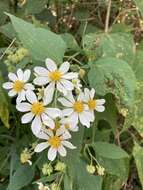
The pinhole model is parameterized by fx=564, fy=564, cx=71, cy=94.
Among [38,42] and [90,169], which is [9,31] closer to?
[38,42]

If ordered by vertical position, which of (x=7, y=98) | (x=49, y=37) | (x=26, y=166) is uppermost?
(x=49, y=37)

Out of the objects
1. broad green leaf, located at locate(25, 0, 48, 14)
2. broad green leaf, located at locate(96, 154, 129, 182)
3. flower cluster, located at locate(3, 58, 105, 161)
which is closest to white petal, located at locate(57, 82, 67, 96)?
flower cluster, located at locate(3, 58, 105, 161)

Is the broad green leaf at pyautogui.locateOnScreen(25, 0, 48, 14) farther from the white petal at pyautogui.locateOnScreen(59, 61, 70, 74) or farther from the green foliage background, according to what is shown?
the white petal at pyautogui.locateOnScreen(59, 61, 70, 74)

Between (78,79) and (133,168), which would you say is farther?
(133,168)

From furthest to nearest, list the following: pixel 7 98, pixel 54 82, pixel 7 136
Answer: pixel 7 136 < pixel 7 98 < pixel 54 82

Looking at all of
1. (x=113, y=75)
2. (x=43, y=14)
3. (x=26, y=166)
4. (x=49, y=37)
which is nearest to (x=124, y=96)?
(x=113, y=75)

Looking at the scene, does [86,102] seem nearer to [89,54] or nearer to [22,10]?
[89,54]

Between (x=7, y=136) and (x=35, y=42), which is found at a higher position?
(x=35, y=42)

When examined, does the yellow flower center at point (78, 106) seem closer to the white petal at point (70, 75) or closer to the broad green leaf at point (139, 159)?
the white petal at point (70, 75)
